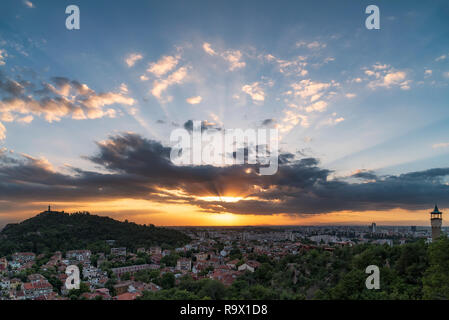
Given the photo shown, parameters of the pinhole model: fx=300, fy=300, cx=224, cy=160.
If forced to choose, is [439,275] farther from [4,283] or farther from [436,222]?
[4,283]

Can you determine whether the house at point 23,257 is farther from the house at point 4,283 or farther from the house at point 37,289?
the house at point 37,289

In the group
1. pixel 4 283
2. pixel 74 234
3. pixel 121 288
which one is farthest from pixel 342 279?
pixel 74 234

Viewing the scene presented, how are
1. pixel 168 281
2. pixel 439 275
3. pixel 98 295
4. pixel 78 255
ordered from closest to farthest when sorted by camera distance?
pixel 439 275 < pixel 98 295 < pixel 168 281 < pixel 78 255

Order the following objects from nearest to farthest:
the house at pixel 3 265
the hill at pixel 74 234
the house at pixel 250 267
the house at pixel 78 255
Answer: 1. the house at pixel 250 267
2. the house at pixel 3 265
3. the house at pixel 78 255
4. the hill at pixel 74 234

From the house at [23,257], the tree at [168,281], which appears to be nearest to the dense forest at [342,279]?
the tree at [168,281]

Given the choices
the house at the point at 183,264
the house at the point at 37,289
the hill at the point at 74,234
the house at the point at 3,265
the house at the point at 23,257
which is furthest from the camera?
the hill at the point at 74,234
